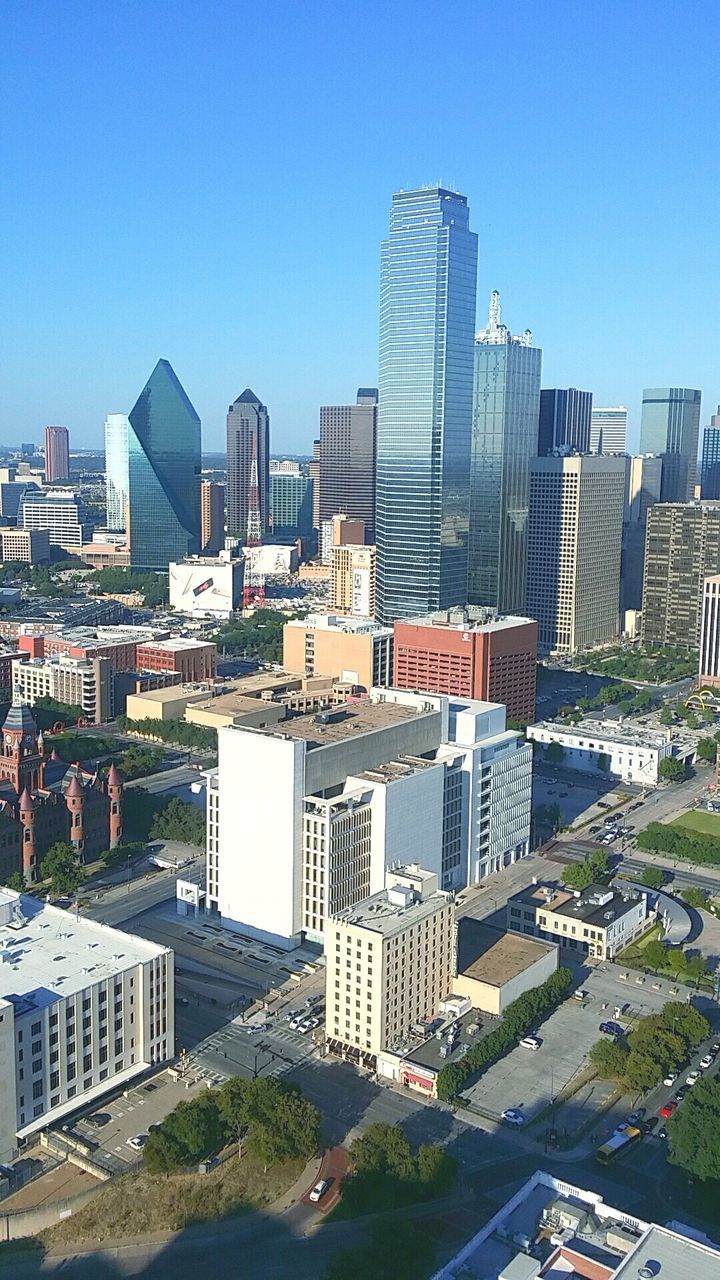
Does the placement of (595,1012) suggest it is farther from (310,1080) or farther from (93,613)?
(93,613)

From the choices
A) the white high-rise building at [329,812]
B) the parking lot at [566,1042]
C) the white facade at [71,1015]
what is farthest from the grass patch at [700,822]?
the white facade at [71,1015]

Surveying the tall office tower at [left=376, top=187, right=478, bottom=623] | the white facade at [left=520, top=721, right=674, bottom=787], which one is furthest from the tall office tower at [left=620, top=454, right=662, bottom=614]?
the white facade at [left=520, top=721, right=674, bottom=787]

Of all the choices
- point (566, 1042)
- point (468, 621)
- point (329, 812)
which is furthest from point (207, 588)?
point (566, 1042)

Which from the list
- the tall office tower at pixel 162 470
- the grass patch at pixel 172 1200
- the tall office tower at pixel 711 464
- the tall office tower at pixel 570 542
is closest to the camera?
the grass patch at pixel 172 1200

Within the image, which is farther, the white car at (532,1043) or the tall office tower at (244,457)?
the tall office tower at (244,457)

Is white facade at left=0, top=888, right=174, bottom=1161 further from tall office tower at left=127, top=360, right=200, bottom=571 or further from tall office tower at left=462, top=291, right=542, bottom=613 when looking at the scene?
tall office tower at left=127, top=360, right=200, bottom=571

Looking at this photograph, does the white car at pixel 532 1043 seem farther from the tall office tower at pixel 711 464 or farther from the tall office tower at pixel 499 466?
the tall office tower at pixel 711 464

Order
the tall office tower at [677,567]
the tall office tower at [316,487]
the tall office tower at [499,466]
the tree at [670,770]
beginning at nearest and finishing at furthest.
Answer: the tree at [670,770], the tall office tower at [499,466], the tall office tower at [677,567], the tall office tower at [316,487]
